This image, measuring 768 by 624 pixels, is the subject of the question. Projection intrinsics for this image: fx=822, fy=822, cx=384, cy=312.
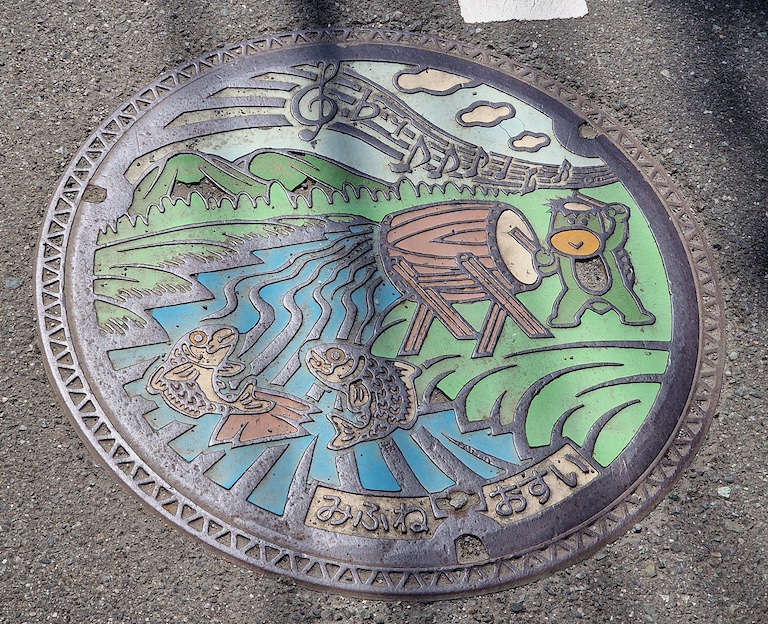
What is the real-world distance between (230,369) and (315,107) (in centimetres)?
91

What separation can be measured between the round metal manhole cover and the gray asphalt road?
6 cm

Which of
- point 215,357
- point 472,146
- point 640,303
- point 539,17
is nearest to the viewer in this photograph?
point 215,357

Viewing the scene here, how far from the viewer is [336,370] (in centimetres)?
201

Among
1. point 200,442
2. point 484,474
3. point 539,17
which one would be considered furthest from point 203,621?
point 539,17

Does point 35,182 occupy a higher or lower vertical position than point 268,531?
higher

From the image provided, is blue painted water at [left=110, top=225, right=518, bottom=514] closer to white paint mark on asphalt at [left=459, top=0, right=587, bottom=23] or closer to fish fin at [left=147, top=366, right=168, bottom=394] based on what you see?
fish fin at [left=147, top=366, right=168, bottom=394]

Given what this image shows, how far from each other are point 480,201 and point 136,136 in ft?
3.30

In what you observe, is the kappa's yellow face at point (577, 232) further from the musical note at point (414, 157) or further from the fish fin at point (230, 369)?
the fish fin at point (230, 369)

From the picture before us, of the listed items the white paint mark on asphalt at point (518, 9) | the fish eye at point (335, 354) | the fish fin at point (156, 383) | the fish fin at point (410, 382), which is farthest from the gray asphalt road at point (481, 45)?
the fish eye at point (335, 354)

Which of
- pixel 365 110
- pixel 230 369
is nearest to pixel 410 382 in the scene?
pixel 230 369

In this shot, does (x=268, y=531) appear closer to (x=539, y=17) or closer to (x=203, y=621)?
(x=203, y=621)

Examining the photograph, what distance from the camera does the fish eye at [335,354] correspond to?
6.64 feet

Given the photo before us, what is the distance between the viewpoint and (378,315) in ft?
6.90

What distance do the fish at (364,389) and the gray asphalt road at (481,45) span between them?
380mm
